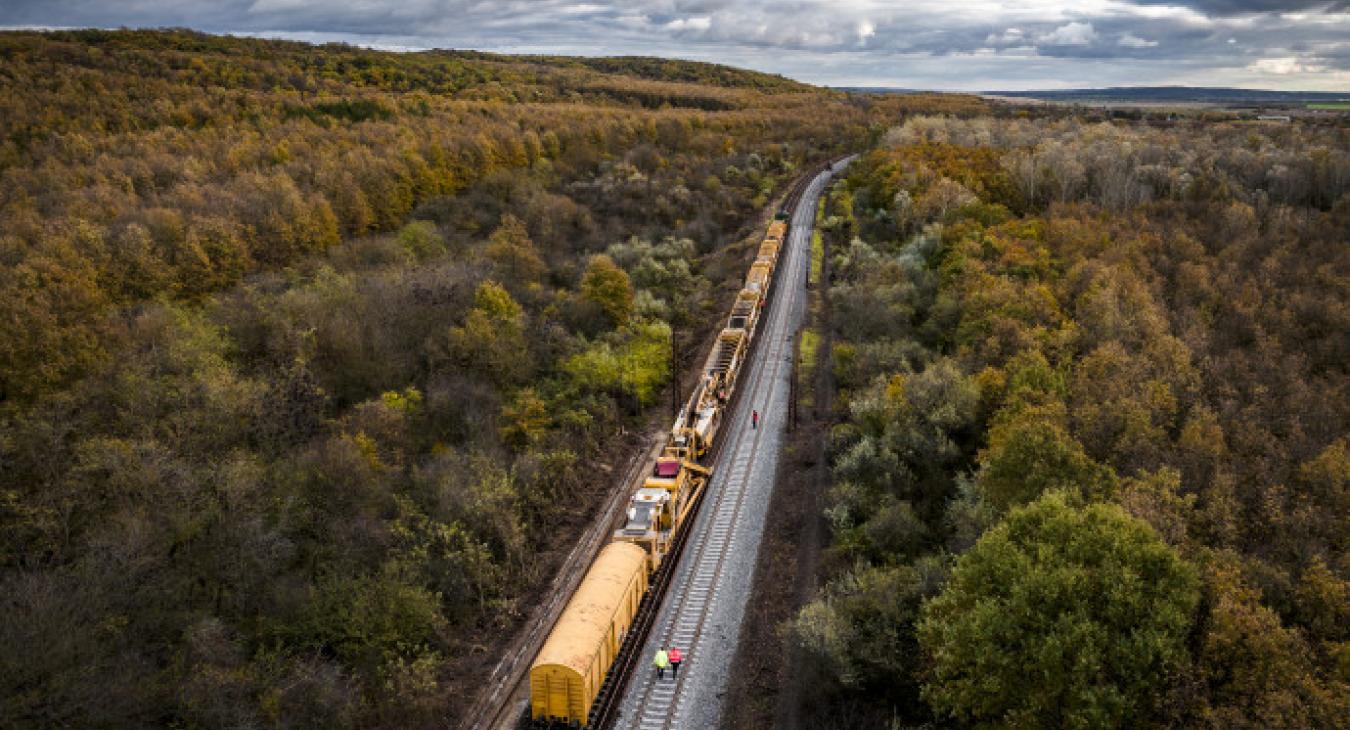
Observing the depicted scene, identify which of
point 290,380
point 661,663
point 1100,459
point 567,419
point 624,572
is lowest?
point 661,663

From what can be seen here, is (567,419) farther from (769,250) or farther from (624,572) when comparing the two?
(769,250)

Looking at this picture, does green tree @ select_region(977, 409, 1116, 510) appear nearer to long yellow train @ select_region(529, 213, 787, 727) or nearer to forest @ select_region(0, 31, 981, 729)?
long yellow train @ select_region(529, 213, 787, 727)

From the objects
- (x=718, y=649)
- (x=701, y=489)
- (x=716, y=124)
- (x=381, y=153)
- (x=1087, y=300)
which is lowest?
(x=718, y=649)

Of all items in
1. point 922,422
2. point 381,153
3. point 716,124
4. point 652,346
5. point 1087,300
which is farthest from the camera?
point 716,124

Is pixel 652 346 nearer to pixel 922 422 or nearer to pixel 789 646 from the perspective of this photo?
pixel 922 422

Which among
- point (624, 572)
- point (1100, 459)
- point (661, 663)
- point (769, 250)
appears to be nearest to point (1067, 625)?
point (1100, 459)

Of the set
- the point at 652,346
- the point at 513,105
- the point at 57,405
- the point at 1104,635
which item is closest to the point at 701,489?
the point at 652,346

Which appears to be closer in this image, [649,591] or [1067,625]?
[1067,625]
